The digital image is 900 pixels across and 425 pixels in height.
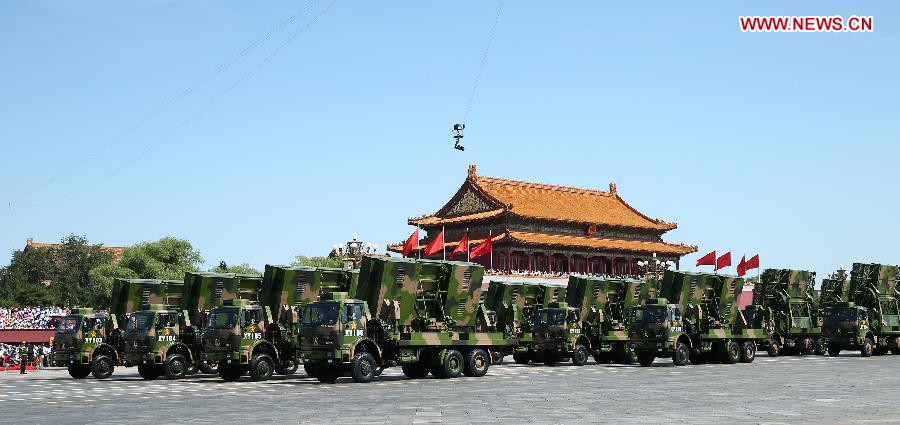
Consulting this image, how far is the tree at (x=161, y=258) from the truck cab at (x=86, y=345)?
42.0 metres

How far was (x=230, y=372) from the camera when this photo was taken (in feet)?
100

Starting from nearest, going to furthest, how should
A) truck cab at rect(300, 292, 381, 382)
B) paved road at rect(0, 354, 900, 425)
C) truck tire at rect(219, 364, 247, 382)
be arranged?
1. paved road at rect(0, 354, 900, 425)
2. truck cab at rect(300, 292, 381, 382)
3. truck tire at rect(219, 364, 247, 382)

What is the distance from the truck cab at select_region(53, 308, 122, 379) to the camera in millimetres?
34062

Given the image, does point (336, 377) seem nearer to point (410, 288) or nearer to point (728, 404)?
point (410, 288)

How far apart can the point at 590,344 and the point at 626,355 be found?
1.50 meters

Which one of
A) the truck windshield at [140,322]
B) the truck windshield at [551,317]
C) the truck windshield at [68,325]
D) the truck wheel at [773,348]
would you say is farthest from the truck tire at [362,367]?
the truck wheel at [773,348]

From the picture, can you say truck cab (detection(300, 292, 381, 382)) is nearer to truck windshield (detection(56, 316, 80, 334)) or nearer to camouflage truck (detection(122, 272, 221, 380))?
camouflage truck (detection(122, 272, 221, 380))

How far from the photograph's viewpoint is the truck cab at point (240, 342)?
29.8m

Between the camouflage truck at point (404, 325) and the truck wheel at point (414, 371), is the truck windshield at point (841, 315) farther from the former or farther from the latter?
the truck wheel at point (414, 371)

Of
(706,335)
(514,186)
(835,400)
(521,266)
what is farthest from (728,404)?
(514,186)

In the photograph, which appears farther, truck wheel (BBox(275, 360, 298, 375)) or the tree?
the tree

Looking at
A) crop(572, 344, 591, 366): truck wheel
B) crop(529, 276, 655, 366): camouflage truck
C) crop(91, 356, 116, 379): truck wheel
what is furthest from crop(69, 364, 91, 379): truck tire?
crop(572, 344, 591, 366): truck wheel

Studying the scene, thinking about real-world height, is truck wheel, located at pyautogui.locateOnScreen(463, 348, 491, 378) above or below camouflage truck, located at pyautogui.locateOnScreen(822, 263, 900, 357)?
below

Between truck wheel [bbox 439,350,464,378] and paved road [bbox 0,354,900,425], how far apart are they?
0.93m
